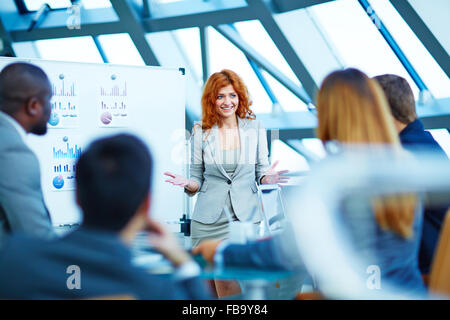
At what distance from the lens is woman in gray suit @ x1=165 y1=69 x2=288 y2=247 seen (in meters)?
1.81

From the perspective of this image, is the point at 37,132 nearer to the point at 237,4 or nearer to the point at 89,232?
the point at 89,232

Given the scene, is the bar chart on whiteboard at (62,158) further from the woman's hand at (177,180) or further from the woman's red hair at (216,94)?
the woman's red hair at (216,94)

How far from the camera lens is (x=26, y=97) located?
1.32 meters

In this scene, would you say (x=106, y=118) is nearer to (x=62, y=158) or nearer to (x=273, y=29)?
(x=62, y=158)

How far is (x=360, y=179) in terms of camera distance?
50.0 inches

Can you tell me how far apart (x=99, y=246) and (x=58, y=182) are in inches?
24.5

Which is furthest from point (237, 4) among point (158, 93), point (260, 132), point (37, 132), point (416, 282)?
point (416, 282)

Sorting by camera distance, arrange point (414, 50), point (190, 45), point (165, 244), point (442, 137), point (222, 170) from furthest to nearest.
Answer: point (190, 45) < point (414, 50) < point (222, 170) < point (442, 137) < point (165, 244)

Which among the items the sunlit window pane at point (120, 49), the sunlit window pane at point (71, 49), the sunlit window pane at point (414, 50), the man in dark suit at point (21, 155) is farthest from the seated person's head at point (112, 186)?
the sunlit window pane at point (414, 50)

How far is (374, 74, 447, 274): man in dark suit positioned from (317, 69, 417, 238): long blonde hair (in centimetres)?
6

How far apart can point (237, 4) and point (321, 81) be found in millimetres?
2471

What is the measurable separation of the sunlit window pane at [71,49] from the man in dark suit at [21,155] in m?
0.57

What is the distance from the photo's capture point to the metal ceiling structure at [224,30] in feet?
5.76

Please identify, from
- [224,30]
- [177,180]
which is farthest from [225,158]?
[224,30]
